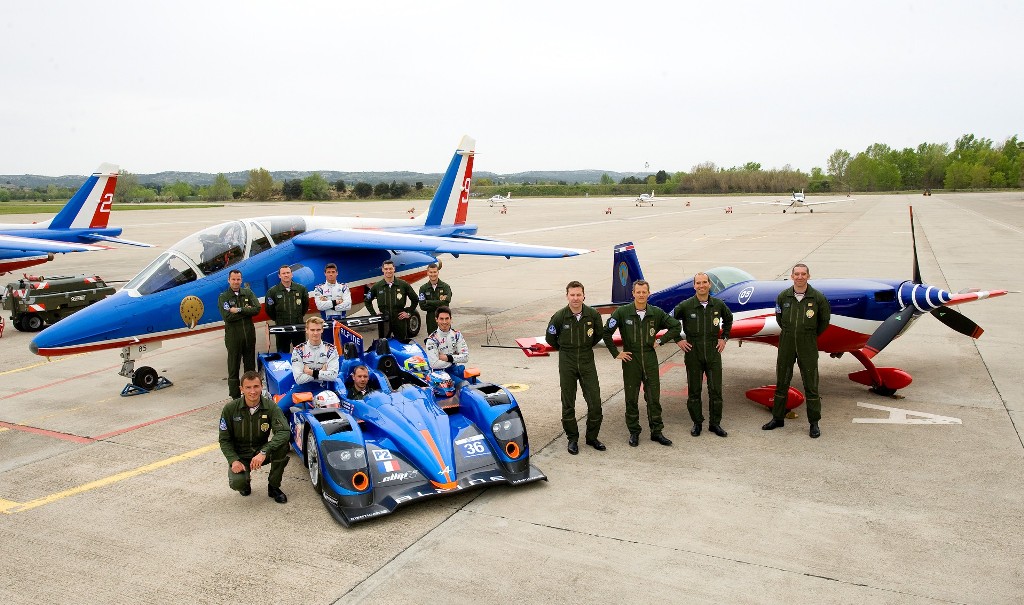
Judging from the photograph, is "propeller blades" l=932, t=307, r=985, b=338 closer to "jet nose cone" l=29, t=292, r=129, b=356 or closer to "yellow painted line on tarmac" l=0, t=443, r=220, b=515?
"yellow painted line on tarmac" l=0, t=443, r=220, b=515

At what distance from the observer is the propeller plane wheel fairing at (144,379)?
10.5 m

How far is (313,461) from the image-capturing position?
6.85m

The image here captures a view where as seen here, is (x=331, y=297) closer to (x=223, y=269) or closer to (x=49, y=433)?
(x=223, y=269)

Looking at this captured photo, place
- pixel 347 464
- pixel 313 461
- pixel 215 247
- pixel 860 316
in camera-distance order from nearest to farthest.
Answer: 1. pixel 347 464
2. pixel 313 461
3. pixel 860 316
4. pixel 215 247

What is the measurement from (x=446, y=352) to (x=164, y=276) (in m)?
5.36

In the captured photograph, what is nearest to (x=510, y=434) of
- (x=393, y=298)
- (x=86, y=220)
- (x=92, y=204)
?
(x=393, y=298)

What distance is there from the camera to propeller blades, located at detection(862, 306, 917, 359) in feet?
29.5

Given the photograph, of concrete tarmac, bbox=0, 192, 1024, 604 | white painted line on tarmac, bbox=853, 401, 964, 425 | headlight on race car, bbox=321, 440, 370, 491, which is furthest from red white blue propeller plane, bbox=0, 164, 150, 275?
white painted line on tarmac, bbox=853, 401, 964, 425

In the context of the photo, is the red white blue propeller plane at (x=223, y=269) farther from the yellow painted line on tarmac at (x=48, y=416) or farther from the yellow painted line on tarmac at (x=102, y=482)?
the yellow painted line on tarmac at (x=102, y=482)

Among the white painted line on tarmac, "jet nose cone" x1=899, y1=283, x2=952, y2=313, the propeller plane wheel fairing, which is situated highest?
"jet nose cone" x1=899, y1=283, x2=952, y2=313

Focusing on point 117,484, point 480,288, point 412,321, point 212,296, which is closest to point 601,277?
point 480,288

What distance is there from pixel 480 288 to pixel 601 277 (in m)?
4.36

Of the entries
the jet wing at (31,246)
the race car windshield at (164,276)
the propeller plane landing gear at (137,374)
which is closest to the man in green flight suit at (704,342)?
the race car windshield at (164,276)

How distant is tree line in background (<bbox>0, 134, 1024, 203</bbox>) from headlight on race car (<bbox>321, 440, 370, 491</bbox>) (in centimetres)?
11335
